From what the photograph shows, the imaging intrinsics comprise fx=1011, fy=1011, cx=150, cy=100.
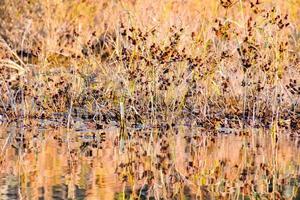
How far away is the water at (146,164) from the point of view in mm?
7844

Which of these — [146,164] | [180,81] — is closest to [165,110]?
[180,81]

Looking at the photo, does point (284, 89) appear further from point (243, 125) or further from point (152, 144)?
point (152, 144)

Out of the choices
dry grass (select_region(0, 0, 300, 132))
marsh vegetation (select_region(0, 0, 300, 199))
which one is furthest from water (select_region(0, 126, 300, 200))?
dry grass (select_region(0, 0, 300, 132))

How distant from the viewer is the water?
25.7 feet

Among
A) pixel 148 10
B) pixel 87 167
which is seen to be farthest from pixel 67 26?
pixel 87 167

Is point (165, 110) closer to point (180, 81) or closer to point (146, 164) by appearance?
point (180, 81)

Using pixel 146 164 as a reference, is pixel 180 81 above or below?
above

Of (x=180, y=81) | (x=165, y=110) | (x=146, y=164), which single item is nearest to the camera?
(x=146, y=164)

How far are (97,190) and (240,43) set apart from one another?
5050mm

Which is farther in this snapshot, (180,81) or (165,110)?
(180,81)

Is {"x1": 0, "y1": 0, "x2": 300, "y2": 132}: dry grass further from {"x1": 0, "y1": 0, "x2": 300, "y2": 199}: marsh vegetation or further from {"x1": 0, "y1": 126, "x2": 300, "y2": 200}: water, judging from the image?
{"x1": 0, "y1": 126, "x2": 300, "y2": 200}: water

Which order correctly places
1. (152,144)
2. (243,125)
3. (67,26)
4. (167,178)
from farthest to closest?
(67,26) → (243,125) → (152,144) → (167,178)

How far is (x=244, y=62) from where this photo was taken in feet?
40.6

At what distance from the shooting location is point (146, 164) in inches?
368
